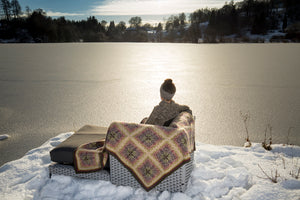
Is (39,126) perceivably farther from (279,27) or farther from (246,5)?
(246,5)

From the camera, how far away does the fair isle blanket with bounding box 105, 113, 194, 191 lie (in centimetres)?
220

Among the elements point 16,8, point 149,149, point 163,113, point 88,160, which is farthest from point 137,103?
point 16,8

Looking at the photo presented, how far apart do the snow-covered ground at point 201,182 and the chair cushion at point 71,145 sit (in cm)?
21

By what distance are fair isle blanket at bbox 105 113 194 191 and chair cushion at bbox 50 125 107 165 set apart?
1.86ft

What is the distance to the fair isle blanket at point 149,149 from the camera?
7.22ft

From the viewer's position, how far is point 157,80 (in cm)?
910

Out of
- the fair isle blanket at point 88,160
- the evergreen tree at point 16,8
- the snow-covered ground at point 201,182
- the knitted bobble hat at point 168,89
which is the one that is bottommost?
the snow-covered ground at point 201,182

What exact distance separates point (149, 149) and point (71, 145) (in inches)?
38.9

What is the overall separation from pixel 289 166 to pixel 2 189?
338 centimetres

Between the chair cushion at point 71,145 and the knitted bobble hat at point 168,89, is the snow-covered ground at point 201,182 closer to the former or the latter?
the chair cushion at point 71,145

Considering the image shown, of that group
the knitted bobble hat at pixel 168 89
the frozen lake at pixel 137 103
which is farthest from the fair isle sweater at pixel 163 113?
the frozen lake at pixel 137 103

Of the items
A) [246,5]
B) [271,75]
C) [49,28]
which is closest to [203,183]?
[271,75]

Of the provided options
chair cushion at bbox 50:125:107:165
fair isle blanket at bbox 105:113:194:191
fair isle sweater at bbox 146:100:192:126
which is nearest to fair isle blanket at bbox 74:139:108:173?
chair cushion at bbox 50:125:107:165

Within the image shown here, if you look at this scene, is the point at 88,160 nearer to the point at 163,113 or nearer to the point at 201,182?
the point at 163,113
